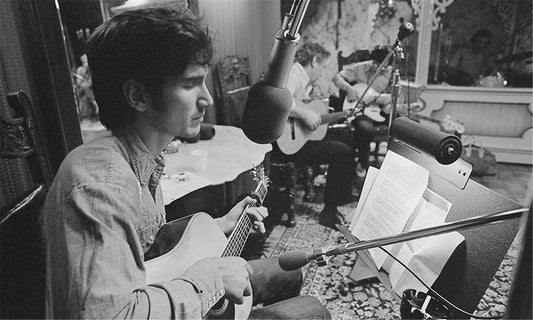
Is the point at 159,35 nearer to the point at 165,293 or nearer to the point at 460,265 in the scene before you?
the point at 165,293

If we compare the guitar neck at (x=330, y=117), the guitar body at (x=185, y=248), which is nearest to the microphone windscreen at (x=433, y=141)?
the guitar body at (x=185, y=248)

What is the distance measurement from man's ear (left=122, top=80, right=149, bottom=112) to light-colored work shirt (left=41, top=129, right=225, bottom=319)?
10 centimetres

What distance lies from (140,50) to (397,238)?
2.33ft

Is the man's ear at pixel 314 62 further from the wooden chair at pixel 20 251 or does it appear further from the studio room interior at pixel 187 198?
the wooden chair at pixel 20 251

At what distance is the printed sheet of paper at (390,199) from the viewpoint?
3.39ft

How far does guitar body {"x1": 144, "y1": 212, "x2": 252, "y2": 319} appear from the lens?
963mm

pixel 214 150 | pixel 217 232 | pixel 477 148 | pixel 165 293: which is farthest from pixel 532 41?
pixel 165 293

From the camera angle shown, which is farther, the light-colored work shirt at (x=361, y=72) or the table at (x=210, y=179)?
the light-colored work shirt at (x=361, y=72)

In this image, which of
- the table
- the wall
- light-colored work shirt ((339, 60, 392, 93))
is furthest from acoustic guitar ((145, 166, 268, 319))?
light-colored work shirt ((339, 60, 392, 93))

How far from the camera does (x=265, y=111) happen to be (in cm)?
65

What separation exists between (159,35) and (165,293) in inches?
23.8

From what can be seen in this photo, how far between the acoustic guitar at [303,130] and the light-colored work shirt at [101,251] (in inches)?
71.8

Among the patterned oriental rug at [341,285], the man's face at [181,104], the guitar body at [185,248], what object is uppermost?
A: the man's face at [181,104]

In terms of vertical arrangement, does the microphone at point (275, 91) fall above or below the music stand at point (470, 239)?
above
